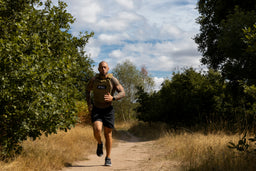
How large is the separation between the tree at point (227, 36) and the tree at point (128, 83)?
59.5 ft

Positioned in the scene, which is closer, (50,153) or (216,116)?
(50,153)

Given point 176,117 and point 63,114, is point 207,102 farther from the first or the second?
point 63,114

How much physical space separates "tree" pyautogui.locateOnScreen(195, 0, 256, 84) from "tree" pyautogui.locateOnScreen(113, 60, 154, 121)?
18133 millimetres

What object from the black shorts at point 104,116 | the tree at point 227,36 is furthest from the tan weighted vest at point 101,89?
the tree at point 227,36


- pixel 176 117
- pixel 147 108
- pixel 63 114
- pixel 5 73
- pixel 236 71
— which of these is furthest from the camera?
pixel 147 108

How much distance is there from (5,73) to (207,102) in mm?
11371

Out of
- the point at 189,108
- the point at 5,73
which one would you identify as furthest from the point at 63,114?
the point at 189,108

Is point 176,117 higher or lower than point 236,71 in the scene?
lower

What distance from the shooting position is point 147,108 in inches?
856

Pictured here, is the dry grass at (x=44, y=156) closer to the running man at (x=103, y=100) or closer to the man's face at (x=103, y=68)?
the running man at (x=103, y=100)

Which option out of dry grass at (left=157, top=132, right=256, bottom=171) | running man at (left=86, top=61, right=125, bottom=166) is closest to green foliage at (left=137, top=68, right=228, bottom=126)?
dry grass at (left=157, top=132, right=256, bottom=171)

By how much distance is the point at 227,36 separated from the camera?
11.4 m

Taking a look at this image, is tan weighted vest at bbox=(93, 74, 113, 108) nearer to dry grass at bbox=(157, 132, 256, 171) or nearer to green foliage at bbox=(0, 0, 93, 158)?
green foliage at bbox=(0, 0, 93, 158)

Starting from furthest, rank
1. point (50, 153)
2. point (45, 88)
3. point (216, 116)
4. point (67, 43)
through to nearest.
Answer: point (216, 116) → point (67, 43) → point (50, 153) → point (45, 88)
